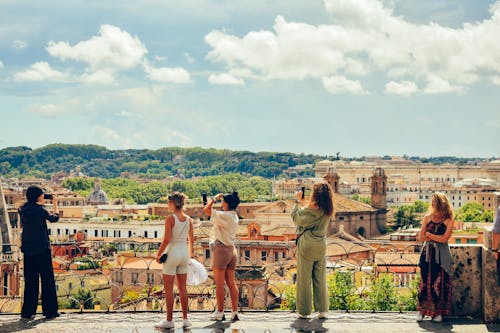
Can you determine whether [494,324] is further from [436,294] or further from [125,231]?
[125,231]

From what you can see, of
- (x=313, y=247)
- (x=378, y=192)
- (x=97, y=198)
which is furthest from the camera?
(x=97, y=198)

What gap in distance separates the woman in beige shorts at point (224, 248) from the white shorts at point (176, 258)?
0.38 m

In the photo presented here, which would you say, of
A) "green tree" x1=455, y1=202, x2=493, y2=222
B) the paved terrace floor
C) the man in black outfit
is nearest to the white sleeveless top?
the paved terrace floor

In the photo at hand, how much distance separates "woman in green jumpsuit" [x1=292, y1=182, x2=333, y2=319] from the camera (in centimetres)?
755

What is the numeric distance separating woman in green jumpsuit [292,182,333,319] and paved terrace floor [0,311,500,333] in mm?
198

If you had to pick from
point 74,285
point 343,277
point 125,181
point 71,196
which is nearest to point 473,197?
point 71,196

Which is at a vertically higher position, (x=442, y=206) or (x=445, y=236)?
(x=442, y=206)

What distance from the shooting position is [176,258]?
7.31m

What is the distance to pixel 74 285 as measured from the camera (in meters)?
24.0

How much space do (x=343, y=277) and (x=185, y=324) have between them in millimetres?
3169

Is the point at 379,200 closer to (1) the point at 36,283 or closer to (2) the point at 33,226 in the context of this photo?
(1) the point at 36,283

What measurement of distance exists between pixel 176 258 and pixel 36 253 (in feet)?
4.79

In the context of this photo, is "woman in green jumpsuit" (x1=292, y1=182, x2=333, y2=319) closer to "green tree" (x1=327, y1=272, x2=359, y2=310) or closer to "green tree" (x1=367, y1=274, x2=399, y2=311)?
"green tree" (x1=327, y1=272, x2=359, y2=310)

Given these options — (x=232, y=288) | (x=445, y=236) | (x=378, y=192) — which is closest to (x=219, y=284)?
(x=232, y=288)
